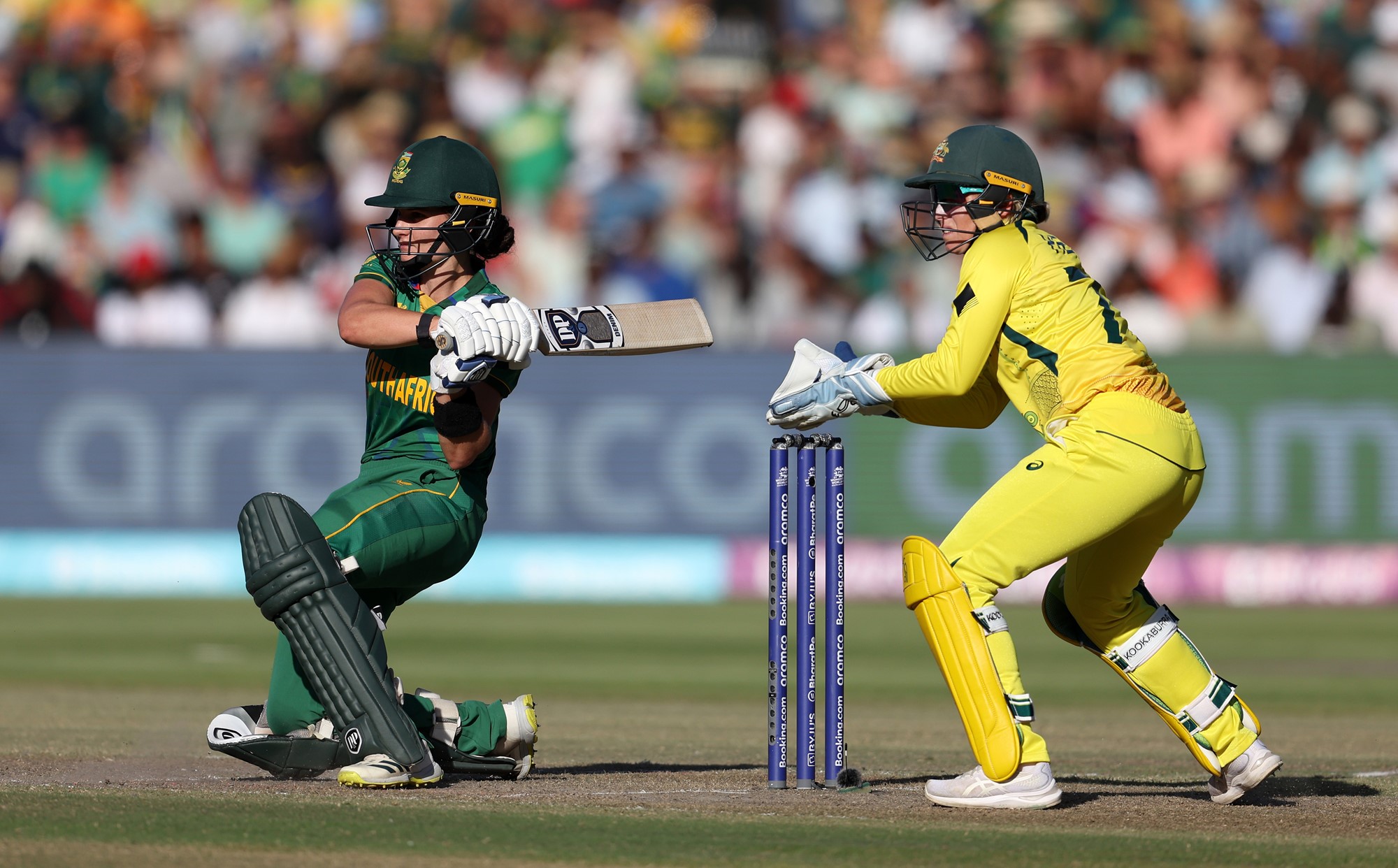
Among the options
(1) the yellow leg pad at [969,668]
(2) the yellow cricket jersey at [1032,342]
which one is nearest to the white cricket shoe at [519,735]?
(1) the yellow leg pad at [969,668]

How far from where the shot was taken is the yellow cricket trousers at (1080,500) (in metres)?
4.91

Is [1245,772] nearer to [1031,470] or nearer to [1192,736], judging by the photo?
[1192,736]

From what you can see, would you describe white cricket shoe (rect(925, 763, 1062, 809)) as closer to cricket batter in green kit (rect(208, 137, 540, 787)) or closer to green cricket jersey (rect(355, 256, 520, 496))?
cricket batter in green kit (rect(208, 137, 540, 787))

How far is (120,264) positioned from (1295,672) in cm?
920

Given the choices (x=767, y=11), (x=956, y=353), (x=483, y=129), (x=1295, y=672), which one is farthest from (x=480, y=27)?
(x=956, y=353)

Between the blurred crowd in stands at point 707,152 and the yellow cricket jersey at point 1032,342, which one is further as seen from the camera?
the blurred crowd in stands at point 707,152

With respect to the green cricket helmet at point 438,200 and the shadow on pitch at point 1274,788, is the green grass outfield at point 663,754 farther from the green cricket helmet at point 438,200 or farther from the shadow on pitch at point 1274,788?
the green cricket helmet at point 438,200

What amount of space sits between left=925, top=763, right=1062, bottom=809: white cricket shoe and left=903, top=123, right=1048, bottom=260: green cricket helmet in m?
1.38

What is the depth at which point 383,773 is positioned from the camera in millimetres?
4988

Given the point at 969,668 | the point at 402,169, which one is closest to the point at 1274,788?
the point at 969,668

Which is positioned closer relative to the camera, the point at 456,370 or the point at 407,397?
the point at 456,370

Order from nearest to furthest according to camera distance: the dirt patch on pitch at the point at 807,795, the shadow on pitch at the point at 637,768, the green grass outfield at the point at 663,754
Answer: the green grass outfield at the point at 663,754
the dirt patch on pitch at the point at 807,795
the shadow on pitch at the point at 637,768

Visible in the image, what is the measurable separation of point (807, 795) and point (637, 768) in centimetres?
94

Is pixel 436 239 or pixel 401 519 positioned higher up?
pixel 436 239
